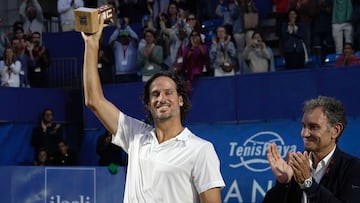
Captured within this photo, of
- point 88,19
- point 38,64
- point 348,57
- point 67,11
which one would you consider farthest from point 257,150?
point 88,19

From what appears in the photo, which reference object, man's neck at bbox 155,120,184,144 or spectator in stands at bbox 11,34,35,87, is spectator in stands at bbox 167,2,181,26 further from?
man's neck at bbox 155,120,184,144

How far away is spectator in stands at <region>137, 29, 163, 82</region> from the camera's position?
16297 mm

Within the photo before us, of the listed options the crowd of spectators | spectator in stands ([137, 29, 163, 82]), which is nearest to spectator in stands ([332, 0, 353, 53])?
the crowd of spectators

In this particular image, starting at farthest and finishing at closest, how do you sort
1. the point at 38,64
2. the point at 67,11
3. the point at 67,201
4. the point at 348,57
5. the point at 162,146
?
the point at 67,11, the point at 38,64, the point at 348,57, the point at 67,201, the point at 162,146

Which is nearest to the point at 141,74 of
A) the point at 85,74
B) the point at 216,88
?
the point at 216,88

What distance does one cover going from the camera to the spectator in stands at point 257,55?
15383 millimetres

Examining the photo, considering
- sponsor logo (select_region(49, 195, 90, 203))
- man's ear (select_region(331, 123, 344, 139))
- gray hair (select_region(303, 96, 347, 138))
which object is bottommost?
sponsor logo (select_region(49, 195, 90, 203))

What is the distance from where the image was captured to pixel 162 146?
16.1ft

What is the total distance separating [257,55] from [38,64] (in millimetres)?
4980

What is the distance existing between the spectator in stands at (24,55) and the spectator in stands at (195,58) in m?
3.71

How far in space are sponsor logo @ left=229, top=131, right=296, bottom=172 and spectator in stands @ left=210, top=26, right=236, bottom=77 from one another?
1599 mm

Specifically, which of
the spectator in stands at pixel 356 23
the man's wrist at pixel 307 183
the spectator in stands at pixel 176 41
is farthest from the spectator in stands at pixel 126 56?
the man's wrist at pixel 307 183

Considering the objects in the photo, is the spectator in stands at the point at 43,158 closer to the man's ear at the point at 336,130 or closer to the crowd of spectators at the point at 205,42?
the crowd of spectators at the point at 205,42

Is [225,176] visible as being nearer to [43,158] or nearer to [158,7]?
[43,158]
